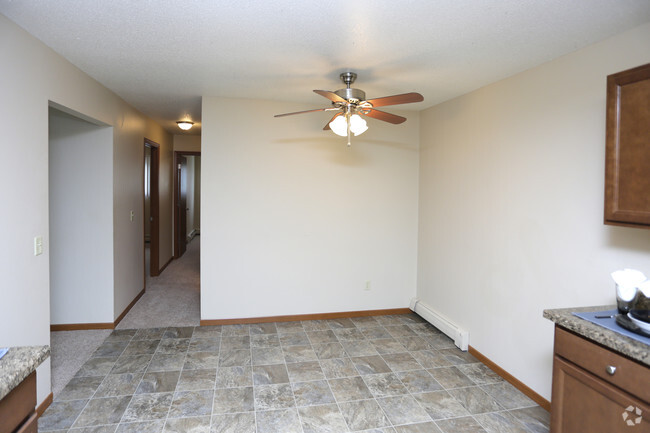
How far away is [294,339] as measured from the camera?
369 cm

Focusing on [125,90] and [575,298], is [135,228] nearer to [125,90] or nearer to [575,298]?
[125,90]

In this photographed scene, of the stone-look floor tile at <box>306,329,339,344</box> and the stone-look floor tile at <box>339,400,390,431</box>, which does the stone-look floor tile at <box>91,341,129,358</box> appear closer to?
the stone-look floor tile at <box>306,329,339,344</box>

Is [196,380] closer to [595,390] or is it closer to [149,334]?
[149,334]

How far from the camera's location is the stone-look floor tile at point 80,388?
259 cm

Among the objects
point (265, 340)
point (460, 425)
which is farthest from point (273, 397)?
point (460, 425)

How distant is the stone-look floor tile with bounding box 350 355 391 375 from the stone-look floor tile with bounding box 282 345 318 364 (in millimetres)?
377

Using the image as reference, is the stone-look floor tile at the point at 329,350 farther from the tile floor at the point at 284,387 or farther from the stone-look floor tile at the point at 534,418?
the stone-look floor tile at the point at 534,418

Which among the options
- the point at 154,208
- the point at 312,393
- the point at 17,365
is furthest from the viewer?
the point at 154,208

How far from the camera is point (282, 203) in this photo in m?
4.10

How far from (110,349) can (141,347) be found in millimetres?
260

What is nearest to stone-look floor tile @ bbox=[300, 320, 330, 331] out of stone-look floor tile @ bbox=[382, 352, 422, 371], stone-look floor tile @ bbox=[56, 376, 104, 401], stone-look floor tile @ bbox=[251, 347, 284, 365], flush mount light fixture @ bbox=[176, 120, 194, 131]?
stone-look floor tile @ bbox=[251, 347, 284, 365]

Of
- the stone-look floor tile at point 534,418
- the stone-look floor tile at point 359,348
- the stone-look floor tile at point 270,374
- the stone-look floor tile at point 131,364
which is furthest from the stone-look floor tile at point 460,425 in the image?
the stone-look floor tile at point 131,364

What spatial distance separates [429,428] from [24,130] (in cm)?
310

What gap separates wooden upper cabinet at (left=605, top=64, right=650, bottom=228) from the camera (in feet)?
5.45
